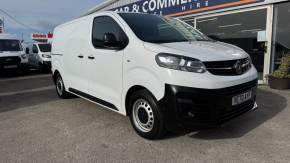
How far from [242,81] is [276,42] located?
194 inches

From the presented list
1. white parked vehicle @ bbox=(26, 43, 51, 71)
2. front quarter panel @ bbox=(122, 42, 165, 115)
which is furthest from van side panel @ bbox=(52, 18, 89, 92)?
white parked vehicle @ bbox=(26, 43, 51, 71)

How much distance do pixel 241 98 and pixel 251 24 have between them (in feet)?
17.6

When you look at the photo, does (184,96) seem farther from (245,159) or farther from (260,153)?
(260,153)

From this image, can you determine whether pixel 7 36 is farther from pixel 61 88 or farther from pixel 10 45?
pixel 61 88

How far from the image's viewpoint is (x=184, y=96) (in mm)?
2703

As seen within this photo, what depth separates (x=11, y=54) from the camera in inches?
445

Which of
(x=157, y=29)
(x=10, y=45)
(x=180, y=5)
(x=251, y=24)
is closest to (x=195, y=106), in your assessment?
(x=157, y=29)

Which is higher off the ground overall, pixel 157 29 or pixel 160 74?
pixel 157 29

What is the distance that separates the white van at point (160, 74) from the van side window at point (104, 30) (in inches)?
0.6

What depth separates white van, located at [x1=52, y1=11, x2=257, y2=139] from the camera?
2.73 metres

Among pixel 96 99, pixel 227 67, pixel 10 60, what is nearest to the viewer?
pixel 227 67

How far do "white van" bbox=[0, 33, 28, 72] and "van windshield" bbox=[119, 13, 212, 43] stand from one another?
9.61 metres

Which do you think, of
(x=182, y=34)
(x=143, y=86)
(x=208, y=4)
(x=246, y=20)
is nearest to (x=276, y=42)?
(x=246, y=20)

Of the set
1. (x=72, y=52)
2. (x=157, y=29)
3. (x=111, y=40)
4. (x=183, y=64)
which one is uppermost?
(x=157, y=29)
